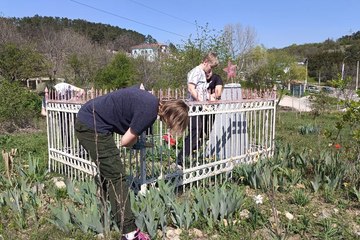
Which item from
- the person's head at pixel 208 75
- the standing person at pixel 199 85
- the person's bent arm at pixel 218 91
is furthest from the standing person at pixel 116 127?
the person's bent arm at pixel 218 91

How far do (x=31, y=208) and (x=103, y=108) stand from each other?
1.30 meters

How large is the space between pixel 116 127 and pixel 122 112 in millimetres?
157

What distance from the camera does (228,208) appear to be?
10.4 ft

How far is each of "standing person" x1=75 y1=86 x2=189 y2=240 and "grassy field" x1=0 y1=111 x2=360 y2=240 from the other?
17 cm

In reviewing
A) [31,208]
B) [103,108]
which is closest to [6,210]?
[31,208]

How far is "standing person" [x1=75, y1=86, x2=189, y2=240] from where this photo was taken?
2760mm

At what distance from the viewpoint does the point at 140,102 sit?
266 cm

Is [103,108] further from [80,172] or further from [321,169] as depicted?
[321,169]

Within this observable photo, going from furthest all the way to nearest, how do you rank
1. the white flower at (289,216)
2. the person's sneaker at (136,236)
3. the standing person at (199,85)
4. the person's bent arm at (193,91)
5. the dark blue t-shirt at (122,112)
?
the person's bent arm at (193,91) → the standing person at (199,85) → the white flower at (289,216) → the person's sneaker at (136,236) → the dark blue t-shirt at (122,112)

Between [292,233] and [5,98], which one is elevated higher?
[5,98]

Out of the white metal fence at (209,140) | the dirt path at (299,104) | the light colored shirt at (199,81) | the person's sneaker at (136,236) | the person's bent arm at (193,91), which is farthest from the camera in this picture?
the dirt path at (299,104)

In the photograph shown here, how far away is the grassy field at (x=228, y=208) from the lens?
9.73 ft

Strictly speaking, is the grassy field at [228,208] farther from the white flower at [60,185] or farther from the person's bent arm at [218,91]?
the person's bent arm at [218,91]

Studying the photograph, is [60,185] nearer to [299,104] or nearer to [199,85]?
[199,85]
